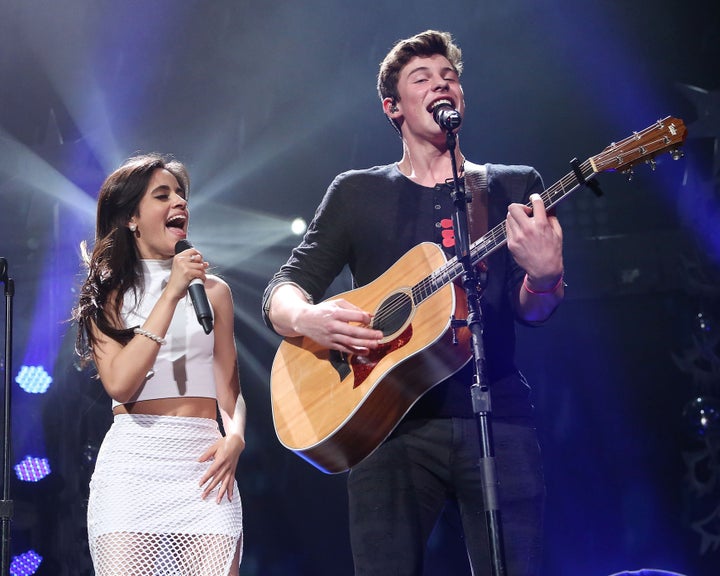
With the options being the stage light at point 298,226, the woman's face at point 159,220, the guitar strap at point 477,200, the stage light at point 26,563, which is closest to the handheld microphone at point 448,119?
the guitar strap at point 477,200

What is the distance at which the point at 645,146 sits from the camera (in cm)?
233

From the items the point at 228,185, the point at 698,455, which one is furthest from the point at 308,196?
the point at 698,455

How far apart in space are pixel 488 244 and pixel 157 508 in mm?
1333

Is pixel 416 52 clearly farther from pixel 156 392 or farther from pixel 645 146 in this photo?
pixel 156 392

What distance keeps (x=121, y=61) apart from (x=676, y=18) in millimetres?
4051

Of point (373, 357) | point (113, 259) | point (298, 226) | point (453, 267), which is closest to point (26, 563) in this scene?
point (298, 226)

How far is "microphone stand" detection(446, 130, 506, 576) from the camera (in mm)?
1963

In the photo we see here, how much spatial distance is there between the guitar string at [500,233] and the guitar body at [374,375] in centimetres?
2

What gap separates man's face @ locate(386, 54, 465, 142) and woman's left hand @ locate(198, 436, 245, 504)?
4.25 feet

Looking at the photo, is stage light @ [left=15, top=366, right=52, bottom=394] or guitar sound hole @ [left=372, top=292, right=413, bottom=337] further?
stage light @ [left=15, top=366, right=52, bottom=394]

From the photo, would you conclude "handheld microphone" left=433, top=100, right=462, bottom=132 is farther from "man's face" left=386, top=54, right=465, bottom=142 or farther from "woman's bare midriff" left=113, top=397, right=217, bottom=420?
"woman's bare midriff" left=113, top=397, right=217, bottom=420

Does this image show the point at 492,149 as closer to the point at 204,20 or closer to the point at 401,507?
the point at 204,20

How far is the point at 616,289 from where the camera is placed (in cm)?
610

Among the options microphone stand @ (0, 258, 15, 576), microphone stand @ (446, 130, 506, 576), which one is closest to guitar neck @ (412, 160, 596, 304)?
microphone stand @ (446, 130, 506, 576)
